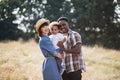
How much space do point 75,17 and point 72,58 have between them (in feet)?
77.5

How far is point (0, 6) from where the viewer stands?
1176 inches

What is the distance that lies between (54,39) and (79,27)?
24.3 m

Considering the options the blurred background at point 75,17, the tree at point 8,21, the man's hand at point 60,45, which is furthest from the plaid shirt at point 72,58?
the tree at point 8,21

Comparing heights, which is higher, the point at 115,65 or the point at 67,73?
the point at 67,73

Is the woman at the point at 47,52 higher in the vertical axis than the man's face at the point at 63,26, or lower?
lower

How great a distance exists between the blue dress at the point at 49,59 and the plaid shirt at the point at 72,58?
326mm

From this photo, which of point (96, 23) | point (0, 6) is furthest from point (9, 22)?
point (96, 23)

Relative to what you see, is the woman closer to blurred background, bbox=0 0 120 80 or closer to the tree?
blurred background, bbox=0 0 120 80

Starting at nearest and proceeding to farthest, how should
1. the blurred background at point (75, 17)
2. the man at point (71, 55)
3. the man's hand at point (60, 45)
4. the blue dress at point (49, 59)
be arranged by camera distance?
the blue dress at point (49, 59) → the man's hand at point (60, 45) → the man at point (71, 55) → the blurred background at point (75, 17)

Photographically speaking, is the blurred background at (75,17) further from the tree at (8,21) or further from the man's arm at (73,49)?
the man's arm at (73,49)

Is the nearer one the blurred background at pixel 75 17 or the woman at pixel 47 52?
the woman at pixel 47 52

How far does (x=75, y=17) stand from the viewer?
28516 mm

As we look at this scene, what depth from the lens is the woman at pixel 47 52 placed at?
4684 mm

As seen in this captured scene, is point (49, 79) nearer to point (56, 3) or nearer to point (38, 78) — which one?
point (38, 78)
